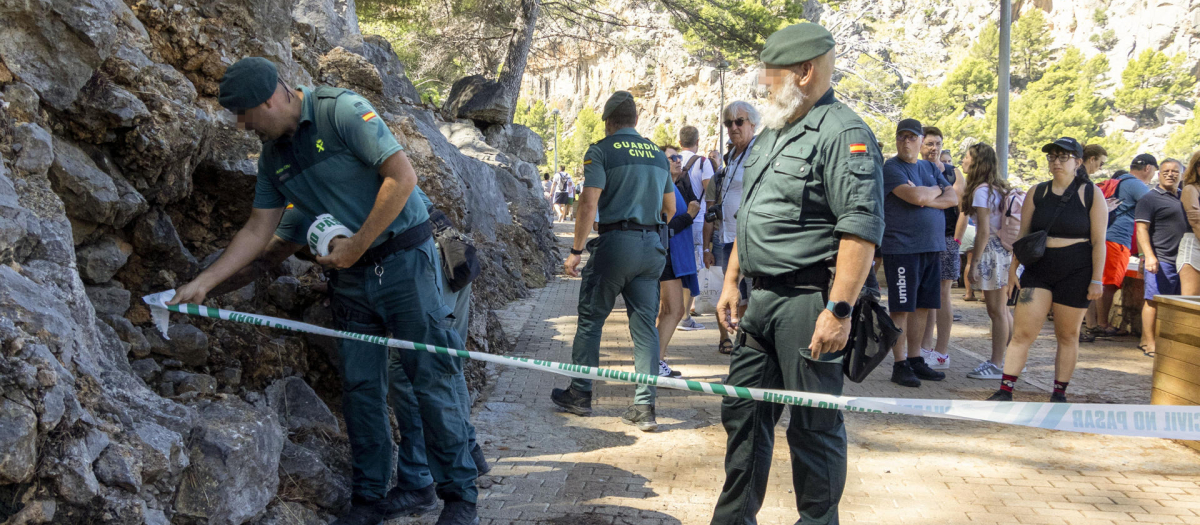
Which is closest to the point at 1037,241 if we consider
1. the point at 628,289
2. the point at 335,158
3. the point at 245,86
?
the point at 628,289

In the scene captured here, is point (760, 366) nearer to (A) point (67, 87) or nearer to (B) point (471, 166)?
(A) point (67, 87)

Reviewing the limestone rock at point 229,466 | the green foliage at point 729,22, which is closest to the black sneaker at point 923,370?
the limestone rock at point 229,466

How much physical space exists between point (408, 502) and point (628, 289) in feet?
6.77

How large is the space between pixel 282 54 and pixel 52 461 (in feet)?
12.1

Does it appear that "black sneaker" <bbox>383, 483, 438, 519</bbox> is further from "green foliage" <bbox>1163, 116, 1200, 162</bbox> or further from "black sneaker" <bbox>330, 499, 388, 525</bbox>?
"green foliage" <bbox>1163, 116, 1200, 162</bbox>

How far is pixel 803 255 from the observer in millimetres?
2850

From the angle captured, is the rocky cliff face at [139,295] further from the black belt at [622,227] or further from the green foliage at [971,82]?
the green foliage at [971,82]

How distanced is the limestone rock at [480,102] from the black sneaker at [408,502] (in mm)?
13205

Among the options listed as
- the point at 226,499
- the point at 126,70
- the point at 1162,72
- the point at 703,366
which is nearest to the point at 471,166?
the point at 703,366

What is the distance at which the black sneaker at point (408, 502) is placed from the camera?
Answer: 11.6ft

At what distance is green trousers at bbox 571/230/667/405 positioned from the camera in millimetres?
5016

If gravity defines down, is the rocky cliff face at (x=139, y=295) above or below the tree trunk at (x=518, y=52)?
below

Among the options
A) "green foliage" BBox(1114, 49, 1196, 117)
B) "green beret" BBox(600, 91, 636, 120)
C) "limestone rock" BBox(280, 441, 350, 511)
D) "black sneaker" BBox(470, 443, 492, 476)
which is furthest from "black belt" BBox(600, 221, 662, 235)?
"green foliage" BBox(1114, 49, 1196, 117)

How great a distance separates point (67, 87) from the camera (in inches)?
129
